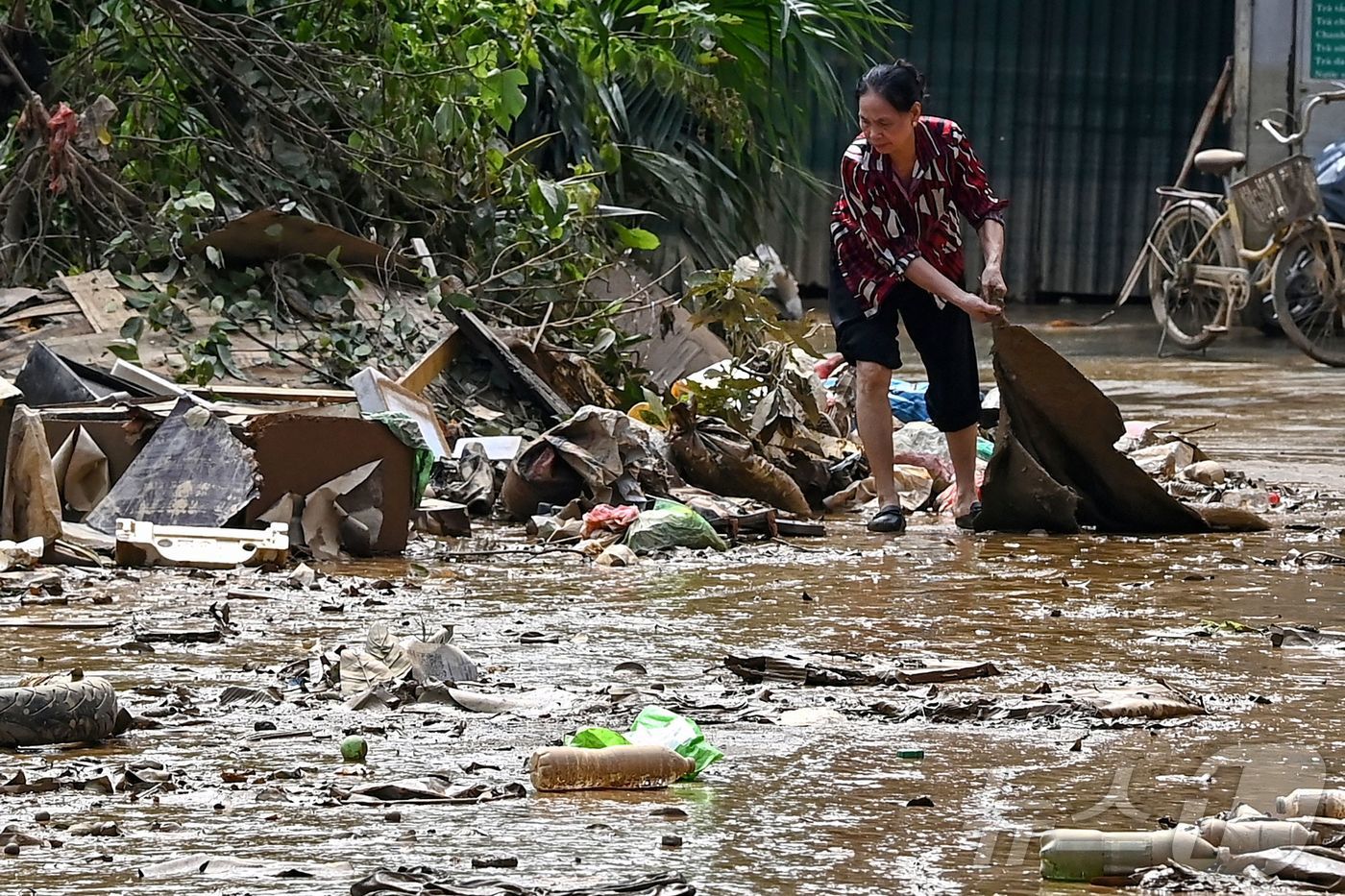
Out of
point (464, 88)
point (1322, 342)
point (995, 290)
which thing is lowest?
point (1322, 342)

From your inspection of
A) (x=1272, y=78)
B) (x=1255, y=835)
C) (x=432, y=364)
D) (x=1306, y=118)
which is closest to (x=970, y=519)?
(x=432, y=364)

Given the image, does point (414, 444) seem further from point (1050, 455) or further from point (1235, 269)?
point (1235, 269)

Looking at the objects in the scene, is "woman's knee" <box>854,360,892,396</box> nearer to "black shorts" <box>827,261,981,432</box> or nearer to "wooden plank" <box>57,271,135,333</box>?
"black shorts" <box>827,261,981,432</box>

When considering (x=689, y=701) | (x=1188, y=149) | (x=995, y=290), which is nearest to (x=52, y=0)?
(x=995, y=290)

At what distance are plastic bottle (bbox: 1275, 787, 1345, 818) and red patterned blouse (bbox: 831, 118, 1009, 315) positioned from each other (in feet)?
10.7

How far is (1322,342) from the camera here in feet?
35.8

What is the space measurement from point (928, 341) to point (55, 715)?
3.49 m

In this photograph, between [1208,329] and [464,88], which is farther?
[1208,329]

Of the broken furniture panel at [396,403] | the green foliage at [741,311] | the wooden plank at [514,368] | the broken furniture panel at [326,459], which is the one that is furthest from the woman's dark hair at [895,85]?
the wooden plank at [514,368]

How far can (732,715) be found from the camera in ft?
10.1

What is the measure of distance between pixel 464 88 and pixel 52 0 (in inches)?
78.4

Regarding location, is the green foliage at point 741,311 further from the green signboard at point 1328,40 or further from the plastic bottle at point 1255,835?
the green signboard at point 1328,40

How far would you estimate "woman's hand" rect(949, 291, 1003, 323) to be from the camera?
17.6 ft

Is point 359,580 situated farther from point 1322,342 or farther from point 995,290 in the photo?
point 1322,342
